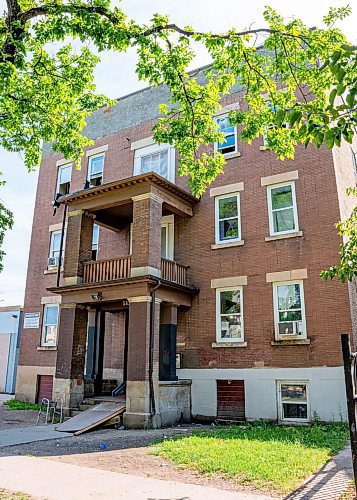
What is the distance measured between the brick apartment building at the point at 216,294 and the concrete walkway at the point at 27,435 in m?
2.09

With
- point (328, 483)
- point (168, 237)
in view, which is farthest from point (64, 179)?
point (328, 483)

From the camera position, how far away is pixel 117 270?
50.1 ft

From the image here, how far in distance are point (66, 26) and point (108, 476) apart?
29.0 feet

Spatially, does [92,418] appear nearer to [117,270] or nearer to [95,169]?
[117,270]

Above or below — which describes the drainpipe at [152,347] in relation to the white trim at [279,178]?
below

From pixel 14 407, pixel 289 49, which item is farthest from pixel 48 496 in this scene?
pixel 14 407

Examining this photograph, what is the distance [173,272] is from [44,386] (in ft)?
29.0

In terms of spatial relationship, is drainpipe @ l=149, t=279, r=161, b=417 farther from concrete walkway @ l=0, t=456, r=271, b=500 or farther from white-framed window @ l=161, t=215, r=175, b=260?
concrete walkway @ l=0, t=456, r=271, b=500

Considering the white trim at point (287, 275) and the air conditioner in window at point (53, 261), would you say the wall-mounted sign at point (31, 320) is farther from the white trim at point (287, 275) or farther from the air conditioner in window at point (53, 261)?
the white trim at point (287, 275)

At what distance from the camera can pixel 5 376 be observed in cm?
2806

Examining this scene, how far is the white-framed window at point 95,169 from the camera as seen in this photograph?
21125 millimetres

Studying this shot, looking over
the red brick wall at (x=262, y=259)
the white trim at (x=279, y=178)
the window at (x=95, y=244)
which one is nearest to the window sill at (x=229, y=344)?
the red brick wall at (x=262, y=259)

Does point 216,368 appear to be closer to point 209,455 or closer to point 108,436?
point 108,436

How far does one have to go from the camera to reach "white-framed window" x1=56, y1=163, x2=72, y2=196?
22.3m
